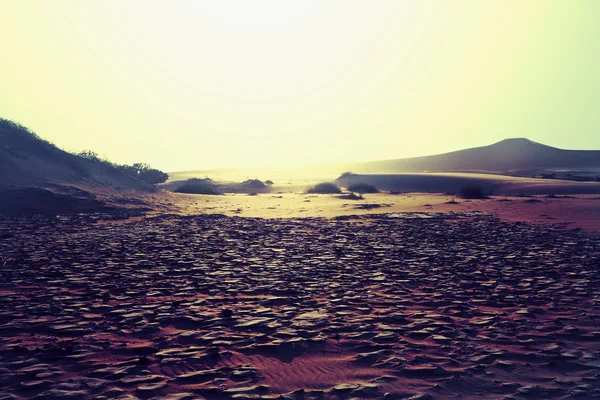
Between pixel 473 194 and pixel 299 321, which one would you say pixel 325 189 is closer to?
pixel 473 194

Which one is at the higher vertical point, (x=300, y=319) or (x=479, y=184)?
(x=479, y=184)

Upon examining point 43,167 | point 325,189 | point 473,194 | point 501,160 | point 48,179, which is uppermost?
point 501,160

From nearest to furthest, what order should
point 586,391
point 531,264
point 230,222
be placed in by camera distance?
point 586,391
point 531,264
point 230,222

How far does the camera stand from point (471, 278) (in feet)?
32.6

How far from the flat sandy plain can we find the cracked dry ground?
0.03 m

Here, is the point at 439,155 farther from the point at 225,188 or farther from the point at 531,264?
the point at 531,264

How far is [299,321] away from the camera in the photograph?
7.13 metres

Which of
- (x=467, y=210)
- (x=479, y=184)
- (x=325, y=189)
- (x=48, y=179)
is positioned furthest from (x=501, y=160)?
(x=48, y=179)

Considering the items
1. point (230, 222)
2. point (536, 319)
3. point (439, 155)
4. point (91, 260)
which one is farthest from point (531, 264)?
point (439, 155)

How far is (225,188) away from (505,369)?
54.2 meters

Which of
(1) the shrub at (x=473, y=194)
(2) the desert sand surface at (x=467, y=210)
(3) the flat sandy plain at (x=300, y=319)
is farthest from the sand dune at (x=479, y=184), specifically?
(3) the flat sandy plain at (x=300, y=319)

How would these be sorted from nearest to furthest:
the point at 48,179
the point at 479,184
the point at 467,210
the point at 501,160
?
the point at 467,210 < the point at 48,179 < the point at 479,184 < the point at 501,160

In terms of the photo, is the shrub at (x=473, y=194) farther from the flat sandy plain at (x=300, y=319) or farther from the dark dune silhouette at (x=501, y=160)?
the dark dune silhouette at (x=501, y=160)

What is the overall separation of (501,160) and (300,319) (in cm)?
12089
